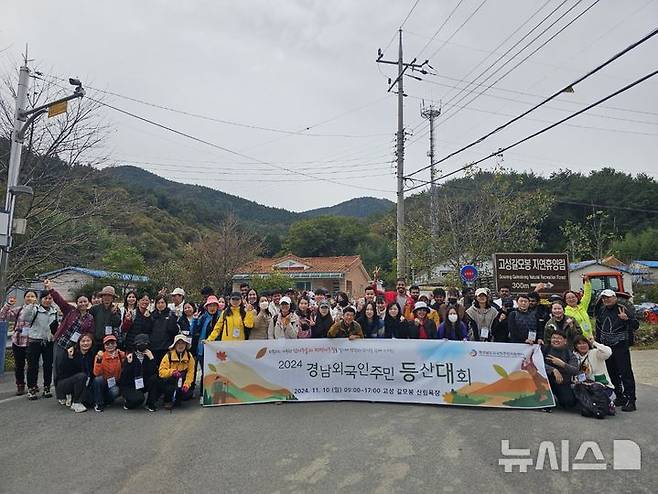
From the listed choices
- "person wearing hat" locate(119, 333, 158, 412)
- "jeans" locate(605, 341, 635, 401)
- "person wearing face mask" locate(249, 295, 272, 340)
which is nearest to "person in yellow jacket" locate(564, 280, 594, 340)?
"jeans" locate(605, 341, 635, 401)

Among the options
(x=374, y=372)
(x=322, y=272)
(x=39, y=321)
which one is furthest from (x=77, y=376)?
(x=322, y=272)

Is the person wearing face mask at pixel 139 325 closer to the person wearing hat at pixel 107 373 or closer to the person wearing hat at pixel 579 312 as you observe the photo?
the person wearing hat at pixel 107 373

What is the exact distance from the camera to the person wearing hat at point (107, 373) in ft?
22.4

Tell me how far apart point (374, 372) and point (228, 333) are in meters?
2.37

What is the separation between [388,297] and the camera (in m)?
10.5

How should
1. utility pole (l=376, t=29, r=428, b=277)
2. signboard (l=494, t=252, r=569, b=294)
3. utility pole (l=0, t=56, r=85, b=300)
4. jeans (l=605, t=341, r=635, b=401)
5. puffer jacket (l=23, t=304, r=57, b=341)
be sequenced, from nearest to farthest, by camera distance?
1. jeans (l=605, t=341, r=635, b=401)
2. puffer jacket (l=23, t=304, r=57, b=341)
3. utility pole (l=0, t=56, r=85, b=300)
4. signboard (l=494, t=252, r=569, b=294)
5. utility pole (l=376, t=29, r=428, b=277)

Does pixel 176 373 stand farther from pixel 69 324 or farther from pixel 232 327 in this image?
pixel 69 324

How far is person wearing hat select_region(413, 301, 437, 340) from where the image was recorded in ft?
24.9

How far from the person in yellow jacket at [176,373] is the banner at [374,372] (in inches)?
10.5

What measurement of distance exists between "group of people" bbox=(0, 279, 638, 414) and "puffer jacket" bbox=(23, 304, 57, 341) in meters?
0.01

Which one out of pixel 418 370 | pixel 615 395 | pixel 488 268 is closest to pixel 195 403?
pixel 418 370

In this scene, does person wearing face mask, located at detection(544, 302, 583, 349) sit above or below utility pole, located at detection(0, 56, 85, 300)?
below

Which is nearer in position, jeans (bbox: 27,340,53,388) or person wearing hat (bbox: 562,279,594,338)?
person wearing hat (bbox: 562,279,594,338)

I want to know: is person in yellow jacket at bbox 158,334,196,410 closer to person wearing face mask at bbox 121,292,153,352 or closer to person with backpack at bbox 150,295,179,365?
person with backpack at bbox 150,295,179,365
